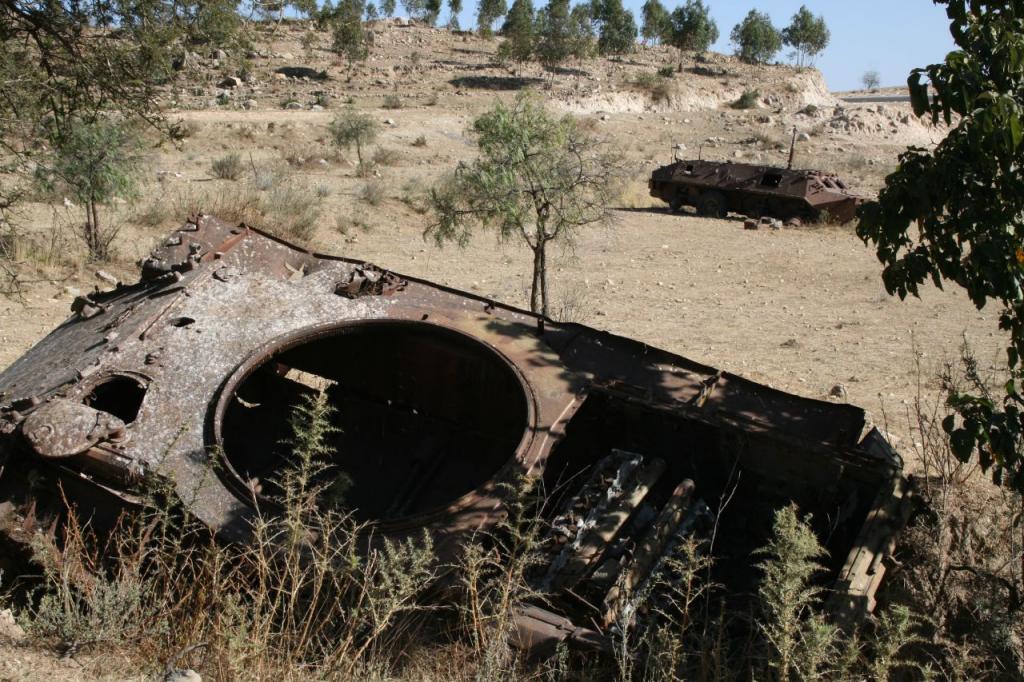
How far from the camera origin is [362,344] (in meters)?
5.88

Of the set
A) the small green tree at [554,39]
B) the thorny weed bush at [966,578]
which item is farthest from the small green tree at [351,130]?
the small green tree at [554,39]

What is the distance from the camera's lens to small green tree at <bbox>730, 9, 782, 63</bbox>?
5712 cm

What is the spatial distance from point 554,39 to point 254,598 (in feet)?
144

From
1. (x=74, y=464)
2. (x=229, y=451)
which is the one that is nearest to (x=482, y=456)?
(x=229, y=451)

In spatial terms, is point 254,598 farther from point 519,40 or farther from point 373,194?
point 519,40

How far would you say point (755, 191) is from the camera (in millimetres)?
19438

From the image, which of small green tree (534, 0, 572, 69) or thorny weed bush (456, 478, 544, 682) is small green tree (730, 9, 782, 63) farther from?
thorny weed bush (456, 478, 544, 682)

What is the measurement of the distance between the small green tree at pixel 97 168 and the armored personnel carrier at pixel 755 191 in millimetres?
12575

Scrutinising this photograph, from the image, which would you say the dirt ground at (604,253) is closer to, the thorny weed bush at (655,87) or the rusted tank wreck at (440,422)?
the rusted tank wreck at (440,422)

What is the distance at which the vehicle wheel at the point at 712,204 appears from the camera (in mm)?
20094

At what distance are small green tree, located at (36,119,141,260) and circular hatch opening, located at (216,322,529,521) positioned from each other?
20.3 ft

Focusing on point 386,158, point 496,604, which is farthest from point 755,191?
point 496,604

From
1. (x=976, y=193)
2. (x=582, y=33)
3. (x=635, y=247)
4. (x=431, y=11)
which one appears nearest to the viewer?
(x=976, y=193)

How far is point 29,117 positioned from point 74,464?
4.45m
